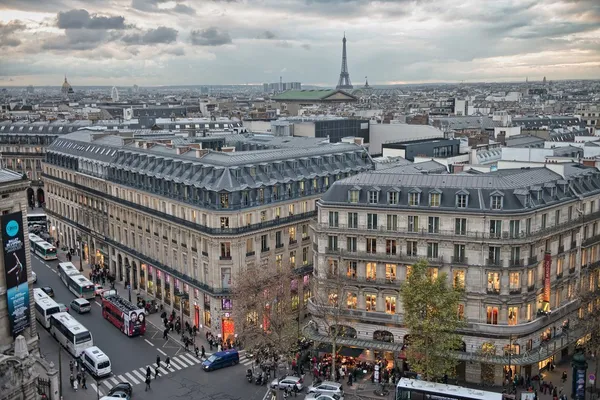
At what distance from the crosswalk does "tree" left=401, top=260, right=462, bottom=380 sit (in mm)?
22065

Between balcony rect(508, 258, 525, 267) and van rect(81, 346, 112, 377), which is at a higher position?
balcony rect(508, 258, 525, 267)

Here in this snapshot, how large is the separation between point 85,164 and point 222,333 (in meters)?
53.5

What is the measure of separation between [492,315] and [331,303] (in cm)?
1850

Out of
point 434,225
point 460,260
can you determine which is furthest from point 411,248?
point 460,260

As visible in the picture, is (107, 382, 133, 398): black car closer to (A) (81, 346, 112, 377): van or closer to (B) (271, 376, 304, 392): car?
(A) (81, 346, 112, 377): van

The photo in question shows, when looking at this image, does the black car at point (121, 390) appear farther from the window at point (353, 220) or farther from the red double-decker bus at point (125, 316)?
the window at point (353, 220)

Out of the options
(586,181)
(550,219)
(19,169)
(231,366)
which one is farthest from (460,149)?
(19,169)

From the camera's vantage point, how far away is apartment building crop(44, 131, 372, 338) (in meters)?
81.3

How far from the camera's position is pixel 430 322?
62969 mm

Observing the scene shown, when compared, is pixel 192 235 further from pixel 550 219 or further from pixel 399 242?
pixel 550 219

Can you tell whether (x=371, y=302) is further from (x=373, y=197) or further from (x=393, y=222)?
(x=373, y=197)

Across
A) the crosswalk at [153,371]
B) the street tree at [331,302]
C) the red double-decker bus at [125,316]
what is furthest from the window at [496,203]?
the red double-decker bus at [125,316]

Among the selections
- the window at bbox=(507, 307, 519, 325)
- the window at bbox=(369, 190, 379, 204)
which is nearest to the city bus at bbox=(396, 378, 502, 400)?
the window at bbox=(507, 307, 519, 325)

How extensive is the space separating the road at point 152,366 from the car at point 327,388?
19.3ft
